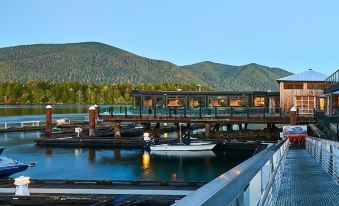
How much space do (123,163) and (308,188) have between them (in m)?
Result: 28.3

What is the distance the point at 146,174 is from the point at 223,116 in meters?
17.2

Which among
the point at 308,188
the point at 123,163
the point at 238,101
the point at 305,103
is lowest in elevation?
the point at 123,163

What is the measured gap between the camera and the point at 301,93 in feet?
173

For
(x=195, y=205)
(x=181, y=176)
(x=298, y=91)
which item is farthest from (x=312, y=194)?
(x=298, y=91)

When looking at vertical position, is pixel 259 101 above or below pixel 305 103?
above

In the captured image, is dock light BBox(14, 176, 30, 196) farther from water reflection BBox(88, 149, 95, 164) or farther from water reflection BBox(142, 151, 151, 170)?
water reflection BBox(88, 149, 95, 164)

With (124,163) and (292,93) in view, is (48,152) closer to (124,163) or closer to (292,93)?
(124,163)

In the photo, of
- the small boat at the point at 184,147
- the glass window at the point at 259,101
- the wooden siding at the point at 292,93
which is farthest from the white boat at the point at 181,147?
the glass window at the point at 259,101

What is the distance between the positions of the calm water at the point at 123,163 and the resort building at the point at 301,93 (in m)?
13.3

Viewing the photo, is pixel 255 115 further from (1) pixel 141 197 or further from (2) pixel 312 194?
(2) pixel 312 194

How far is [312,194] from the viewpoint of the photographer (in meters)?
9.28

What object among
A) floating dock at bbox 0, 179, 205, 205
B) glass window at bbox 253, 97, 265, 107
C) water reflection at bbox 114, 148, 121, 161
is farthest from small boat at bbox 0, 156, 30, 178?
glass window at bbox 253, 97, 265, 107

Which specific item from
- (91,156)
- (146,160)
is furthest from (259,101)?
(91,156)

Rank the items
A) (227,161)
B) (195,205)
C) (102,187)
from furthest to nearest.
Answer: (227,161) → (102,187) → (195,205)
